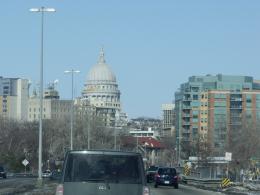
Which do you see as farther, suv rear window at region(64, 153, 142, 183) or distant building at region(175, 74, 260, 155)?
distant building at region(175, 74, 260, 155)

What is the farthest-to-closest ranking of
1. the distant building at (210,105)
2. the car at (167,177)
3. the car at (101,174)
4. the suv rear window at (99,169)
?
the distant building at (210,105)
the car at (167,177)
the suv rear window at (99,169)
the car at (101,174)

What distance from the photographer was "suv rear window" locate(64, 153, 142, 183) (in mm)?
17547

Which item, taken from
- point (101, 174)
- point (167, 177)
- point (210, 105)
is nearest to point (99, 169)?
point (101, 174)

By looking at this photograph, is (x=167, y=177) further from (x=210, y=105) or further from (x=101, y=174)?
(x=210, y=105)

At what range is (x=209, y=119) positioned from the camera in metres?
186

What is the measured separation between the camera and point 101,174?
17.6 m

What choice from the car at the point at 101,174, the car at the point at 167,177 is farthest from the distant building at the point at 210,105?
the car at the point at 101,174

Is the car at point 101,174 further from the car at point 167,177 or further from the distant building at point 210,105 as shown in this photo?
the distant building at point 210,105

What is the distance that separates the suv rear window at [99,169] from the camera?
57.6 ft

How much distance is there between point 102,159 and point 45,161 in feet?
343

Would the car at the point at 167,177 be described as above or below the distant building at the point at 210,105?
below

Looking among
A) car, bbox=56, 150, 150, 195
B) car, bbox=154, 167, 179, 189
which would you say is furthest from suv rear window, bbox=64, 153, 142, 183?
car, bbox=154, 167, 179, 189

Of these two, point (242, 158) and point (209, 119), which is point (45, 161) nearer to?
point (242, 158)

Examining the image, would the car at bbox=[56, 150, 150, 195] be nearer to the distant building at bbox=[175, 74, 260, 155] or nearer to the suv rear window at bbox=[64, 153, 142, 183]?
the suv rear window at bbox=[64, 153, 142, 183]
